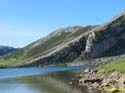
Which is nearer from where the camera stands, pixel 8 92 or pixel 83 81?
pixel 8 92

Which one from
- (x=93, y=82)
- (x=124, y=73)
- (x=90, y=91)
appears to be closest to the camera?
(x=90, y=91)

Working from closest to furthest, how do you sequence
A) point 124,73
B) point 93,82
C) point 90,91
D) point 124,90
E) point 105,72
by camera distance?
point 124,90 < point 90,91 < point 124,73 < point 93,82 < point 105,72

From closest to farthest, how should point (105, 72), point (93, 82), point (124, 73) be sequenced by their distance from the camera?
point (124, 73) → point (93, 82) → point (105, 72)

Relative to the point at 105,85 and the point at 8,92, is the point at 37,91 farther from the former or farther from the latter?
the point at 105,85

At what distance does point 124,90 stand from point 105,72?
3396cm

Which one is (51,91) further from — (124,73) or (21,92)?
(124,73)

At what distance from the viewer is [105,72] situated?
107 metres

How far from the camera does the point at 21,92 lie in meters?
92.3

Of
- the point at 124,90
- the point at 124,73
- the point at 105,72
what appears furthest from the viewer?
the point at 105,72

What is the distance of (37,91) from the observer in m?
90.6

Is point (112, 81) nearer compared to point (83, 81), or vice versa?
point (112, 81)

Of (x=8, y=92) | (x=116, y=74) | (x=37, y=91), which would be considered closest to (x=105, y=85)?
(x=116, y=74)

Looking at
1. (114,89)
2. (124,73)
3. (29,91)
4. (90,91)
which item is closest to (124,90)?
(114,89)

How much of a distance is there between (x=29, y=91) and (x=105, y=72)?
2477 centimetres
